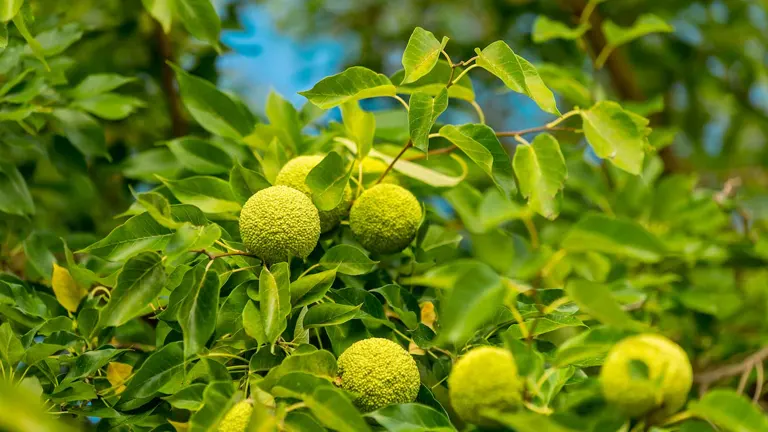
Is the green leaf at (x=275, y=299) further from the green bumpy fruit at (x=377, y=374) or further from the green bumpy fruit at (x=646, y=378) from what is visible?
the green bumpy fruit at (x=646, y=378)

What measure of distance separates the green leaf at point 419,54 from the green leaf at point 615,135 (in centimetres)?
26

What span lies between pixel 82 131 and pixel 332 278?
2.59 ft

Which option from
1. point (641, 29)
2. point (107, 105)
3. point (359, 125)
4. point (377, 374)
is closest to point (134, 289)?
point (377, 374)

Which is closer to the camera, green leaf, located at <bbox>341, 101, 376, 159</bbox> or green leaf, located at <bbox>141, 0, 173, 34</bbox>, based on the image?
green leaf, located at <bbox>341, 101, 376, 159</bbox>

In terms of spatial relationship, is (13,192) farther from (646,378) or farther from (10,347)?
(646,378)

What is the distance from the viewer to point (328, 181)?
3.34 ft

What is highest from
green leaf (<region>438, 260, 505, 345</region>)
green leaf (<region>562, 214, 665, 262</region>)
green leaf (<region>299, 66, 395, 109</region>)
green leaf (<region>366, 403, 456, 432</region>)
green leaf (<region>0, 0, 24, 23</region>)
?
green leaf (<region>0, 0, 24, 23</region>)

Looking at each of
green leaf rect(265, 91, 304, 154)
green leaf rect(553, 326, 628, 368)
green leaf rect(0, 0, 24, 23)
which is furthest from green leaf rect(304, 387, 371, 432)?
green leaf rect(0, 0, 24, 23)

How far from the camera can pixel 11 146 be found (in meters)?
1.44

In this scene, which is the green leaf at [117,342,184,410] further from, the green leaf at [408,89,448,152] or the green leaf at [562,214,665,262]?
the green leaf at [562,214,665,262]

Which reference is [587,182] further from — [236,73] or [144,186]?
[236,73]

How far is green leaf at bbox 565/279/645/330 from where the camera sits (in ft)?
2.35

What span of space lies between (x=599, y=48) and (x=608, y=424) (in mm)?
1622

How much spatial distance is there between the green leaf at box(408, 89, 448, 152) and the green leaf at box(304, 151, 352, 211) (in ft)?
0.35
